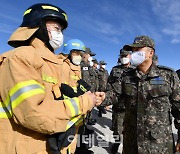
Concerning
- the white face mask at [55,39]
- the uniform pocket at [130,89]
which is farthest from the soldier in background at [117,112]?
the white face mask at [55,39]

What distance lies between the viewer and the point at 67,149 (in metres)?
2.02

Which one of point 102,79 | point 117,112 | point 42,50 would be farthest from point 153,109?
point 102,79

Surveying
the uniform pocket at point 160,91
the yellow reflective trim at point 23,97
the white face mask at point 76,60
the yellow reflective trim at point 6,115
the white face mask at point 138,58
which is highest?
the white face mask at point 76,60

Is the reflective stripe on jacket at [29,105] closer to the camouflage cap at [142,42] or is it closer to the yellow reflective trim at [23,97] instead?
the yellow reflective trim at [23,97]

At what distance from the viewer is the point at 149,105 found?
10.4ft

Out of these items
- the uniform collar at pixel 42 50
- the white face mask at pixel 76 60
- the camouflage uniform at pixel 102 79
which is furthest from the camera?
the camouflage uniform at pixel 102 79

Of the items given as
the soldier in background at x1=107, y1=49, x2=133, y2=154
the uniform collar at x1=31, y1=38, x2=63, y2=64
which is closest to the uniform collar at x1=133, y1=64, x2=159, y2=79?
the uniform collar at x1=31, y1=38, x2=63, y2=64

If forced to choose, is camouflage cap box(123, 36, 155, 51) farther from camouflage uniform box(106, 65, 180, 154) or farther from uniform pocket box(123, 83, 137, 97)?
uniform pocket box(123, 83, 137, 97)

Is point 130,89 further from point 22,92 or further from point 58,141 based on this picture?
point 22,92

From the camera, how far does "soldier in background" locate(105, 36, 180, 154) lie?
10.2 ft

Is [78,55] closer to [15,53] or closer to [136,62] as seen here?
[136,62]

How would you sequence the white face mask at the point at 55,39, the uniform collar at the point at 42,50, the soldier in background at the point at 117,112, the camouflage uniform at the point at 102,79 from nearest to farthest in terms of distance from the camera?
the uniform collar at the point at 42,50 → the white face mask at the point at 55,39 → the soldier in background at the point at 117,112 → the camouflage uniform at the point at 102,79

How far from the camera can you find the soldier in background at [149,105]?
3.11m

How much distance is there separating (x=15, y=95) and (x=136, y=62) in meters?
2.21
